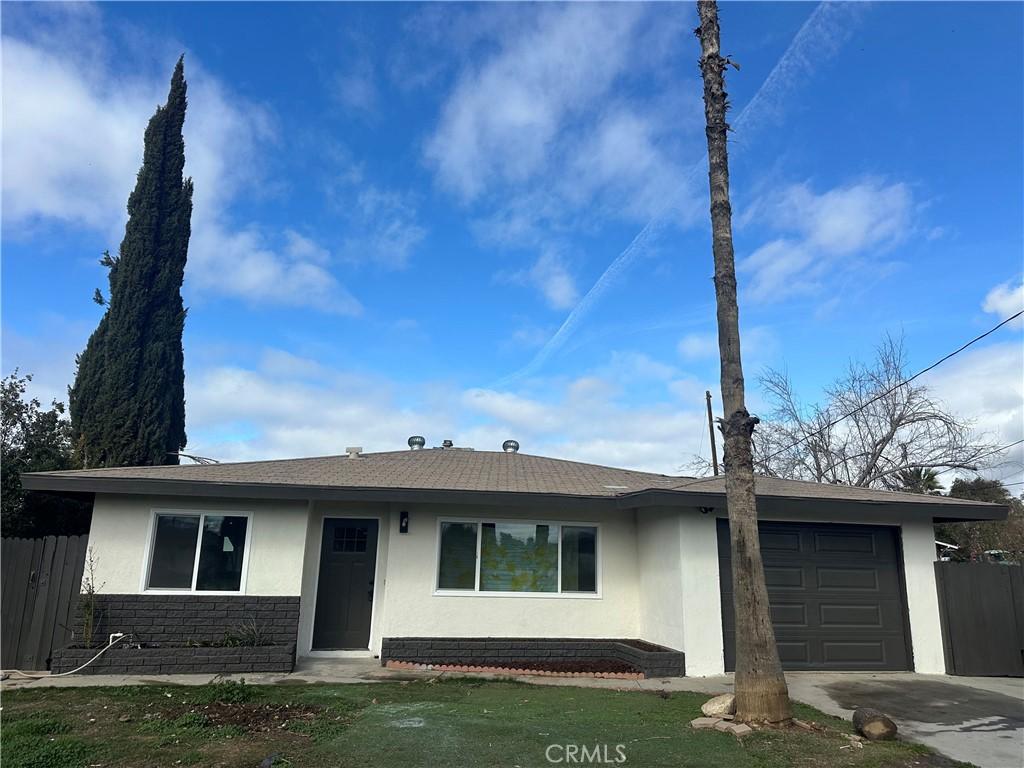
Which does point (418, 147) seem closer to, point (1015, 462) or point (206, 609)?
point (206, 609)

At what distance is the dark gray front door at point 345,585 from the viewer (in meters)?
10.1

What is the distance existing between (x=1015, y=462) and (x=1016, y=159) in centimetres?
1219

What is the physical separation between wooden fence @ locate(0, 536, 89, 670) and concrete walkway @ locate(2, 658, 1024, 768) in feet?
2.30

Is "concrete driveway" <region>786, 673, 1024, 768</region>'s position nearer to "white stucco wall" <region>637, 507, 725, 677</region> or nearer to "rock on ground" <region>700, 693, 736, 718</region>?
"white stucco wall" <region>637, 507, 725, 677</region>

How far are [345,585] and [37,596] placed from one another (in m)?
4.26

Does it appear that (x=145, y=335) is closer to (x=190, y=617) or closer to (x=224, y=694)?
(x=190, y=617)

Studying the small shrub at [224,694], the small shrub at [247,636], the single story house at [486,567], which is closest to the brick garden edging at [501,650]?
→ the single story house at [486,567]

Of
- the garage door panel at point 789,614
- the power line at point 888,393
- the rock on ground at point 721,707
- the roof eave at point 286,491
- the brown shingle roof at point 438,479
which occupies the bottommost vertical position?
the rock on ground at point 721,707

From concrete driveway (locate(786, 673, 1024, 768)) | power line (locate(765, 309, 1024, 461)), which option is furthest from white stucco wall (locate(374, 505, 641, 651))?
power line (locate(765, 309, 1024, 461))

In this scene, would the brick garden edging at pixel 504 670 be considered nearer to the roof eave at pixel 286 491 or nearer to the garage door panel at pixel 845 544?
the roof eave at pixel 286 491

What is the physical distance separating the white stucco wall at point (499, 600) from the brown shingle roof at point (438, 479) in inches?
22.4

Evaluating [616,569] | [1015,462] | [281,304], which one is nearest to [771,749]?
[616,569]

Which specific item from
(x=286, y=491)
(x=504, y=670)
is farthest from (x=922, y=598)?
(x=286, y=491)

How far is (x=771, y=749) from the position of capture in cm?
501
